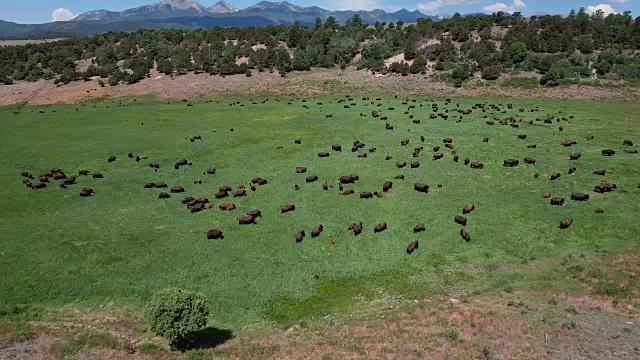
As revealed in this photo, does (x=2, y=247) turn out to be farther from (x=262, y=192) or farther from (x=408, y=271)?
(x=408, y=271)

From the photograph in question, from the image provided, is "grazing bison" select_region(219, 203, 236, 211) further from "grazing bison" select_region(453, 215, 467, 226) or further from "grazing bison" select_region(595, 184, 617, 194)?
"grazing bison" select_region(595, 184, 617, 194)

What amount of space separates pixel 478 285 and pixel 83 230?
18.2m

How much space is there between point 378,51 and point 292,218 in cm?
6272

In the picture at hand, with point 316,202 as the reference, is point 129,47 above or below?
above

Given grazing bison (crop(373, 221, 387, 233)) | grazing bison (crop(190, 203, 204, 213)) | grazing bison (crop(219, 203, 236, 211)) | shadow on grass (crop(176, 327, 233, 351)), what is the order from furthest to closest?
1. grazing bison (crop(219, 203, 236, 211))
2. grazing bison (crop(190, 203, 204, 213))
3. grazing bison (crop(373, 221, 387, 233))
4. shadow on grass (crop(176, 327, 233, 351))

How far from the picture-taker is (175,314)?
13.9m

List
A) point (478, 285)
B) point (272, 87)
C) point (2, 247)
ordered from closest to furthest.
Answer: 1. point (478, 285)
2. point (2, 247)
3. point (272, 87)

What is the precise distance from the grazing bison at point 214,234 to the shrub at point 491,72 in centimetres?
5607

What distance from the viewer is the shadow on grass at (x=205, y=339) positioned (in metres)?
14.5

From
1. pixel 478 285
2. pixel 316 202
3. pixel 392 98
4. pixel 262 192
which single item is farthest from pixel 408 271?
pixel 392 98

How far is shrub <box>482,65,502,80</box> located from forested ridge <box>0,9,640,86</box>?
144 mm

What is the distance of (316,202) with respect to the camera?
25.3m

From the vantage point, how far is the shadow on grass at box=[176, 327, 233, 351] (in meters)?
14.5

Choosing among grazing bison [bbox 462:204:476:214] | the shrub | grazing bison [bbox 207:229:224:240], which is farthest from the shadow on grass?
the shrub
